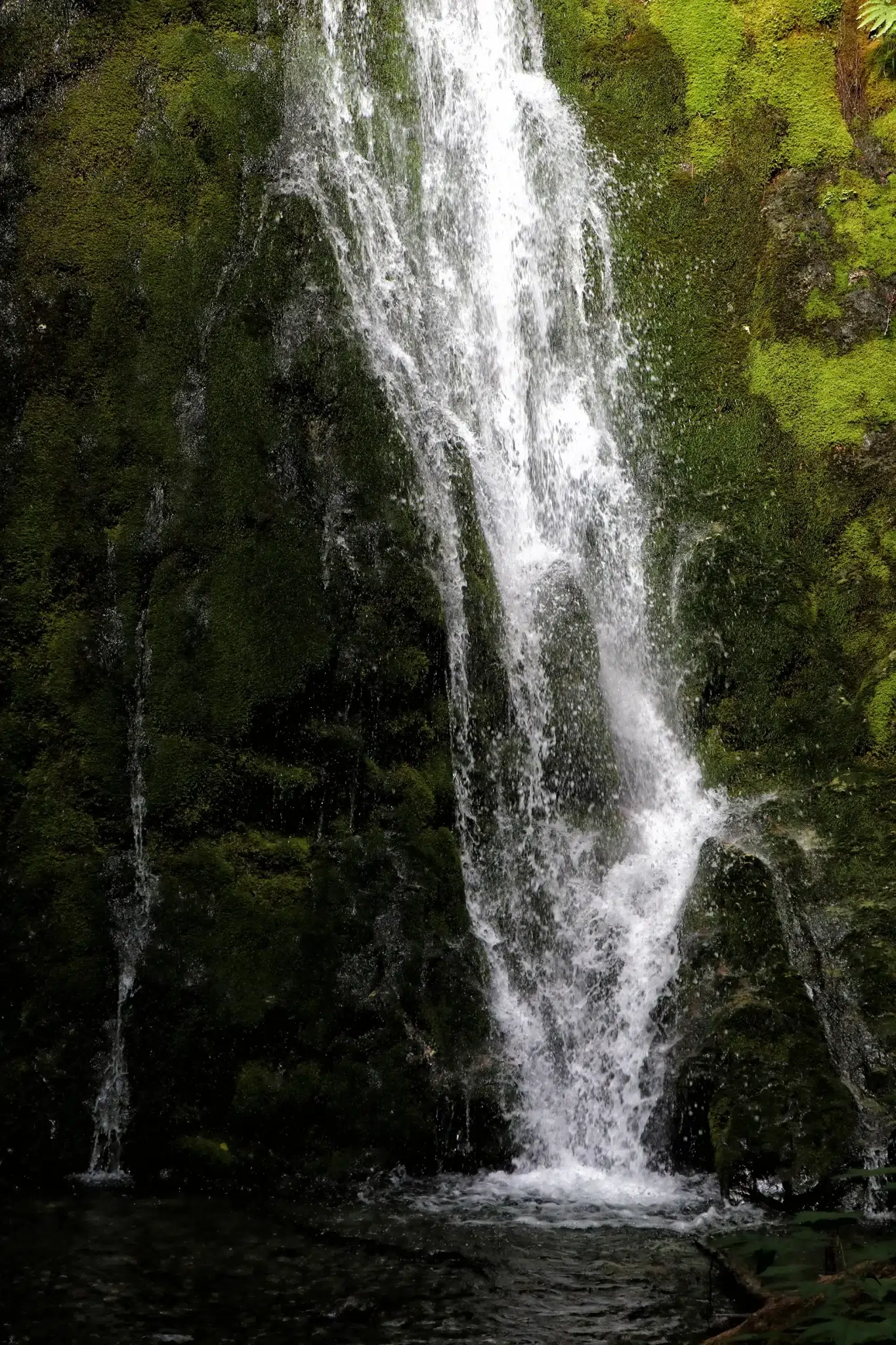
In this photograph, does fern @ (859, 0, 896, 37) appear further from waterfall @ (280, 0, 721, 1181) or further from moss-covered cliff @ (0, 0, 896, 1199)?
waterfall @ (280, 0, 721, 1181)

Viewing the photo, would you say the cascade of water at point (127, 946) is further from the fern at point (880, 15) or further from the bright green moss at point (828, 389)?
the fern at point (880, 15)

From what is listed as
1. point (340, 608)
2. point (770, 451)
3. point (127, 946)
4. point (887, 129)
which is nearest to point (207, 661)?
point (340, 608)

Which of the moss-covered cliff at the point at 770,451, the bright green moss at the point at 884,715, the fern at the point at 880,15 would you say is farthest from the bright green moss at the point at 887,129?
the bright green moss at the point at 884,715

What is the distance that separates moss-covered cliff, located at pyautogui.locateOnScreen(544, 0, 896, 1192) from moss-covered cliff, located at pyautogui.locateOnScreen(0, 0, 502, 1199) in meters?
1.42

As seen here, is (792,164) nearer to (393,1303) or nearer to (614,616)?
(614,616)

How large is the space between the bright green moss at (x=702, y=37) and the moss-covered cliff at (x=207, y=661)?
7.80 feet

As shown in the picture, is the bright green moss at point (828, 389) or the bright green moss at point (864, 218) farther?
the bright green moss at point (864, 218)

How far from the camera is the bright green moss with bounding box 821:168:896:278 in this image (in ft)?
23.4

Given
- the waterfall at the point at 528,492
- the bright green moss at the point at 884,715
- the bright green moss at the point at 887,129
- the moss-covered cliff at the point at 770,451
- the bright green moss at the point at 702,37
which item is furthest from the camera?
the bright green moss at the point at 702,37

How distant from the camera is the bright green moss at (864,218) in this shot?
23.4 feet

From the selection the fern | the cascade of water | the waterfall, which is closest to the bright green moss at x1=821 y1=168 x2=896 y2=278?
the fern

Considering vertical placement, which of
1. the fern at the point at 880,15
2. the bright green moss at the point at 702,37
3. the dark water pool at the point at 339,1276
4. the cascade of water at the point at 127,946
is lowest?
the dark water pool at the point at 339,1276

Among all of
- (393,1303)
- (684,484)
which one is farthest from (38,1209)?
(684,484)

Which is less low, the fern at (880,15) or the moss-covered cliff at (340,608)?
the fern at (880,15)
